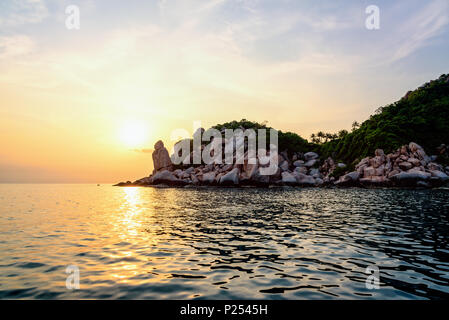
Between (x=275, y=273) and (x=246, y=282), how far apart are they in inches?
47.4

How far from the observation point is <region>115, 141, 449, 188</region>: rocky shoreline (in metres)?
65.8

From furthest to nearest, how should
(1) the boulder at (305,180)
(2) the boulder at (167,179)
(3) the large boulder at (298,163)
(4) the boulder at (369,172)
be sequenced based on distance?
1. (3) the large boulder at (298,163)
2. (2) the boulder at (167,179)
3. (1) the boulder at (305,180)
4. (4) the boulder at (369,172)

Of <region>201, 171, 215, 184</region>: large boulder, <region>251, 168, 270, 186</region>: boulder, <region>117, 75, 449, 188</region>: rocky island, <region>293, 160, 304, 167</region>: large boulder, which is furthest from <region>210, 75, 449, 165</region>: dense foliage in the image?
<region>201, 171, 215, 184</region>: large boulder

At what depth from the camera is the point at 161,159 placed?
102500 millimetres

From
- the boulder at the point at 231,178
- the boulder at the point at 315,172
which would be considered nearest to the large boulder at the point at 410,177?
the boulder at the point at 315,172

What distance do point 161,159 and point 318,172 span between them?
52.2 m

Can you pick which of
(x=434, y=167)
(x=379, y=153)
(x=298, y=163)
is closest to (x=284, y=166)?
(x=298, y=163)

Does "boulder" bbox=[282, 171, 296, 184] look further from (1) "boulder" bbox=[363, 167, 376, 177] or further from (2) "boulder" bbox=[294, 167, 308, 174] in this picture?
(1) "boulder" bbox=[363, 167, 376, 177]

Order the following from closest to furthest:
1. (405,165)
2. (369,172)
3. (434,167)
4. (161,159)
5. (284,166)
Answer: (434,167) → (405,165) → (369,172) → (284,166) → (161,159)

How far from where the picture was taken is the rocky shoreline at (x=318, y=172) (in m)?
65.8

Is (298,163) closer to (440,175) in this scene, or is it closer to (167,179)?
(440,175)

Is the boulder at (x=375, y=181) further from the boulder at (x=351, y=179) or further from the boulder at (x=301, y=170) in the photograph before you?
the boulder at (x=301, y=170)
